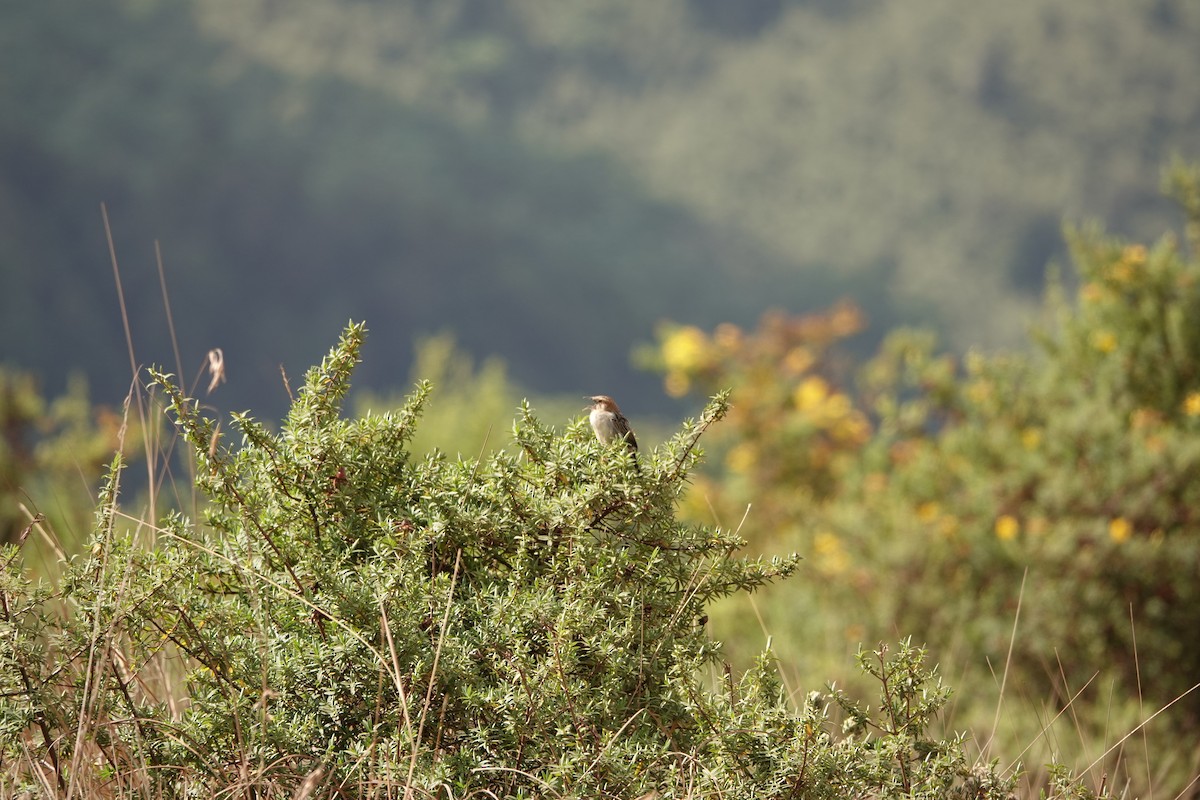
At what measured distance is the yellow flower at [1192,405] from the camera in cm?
697

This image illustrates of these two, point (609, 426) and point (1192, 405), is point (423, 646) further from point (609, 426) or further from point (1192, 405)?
point (1192, 405)

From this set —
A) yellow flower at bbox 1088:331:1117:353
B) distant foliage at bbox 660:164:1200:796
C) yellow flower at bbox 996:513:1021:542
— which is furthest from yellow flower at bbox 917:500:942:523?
yellow flower at bbox 1088:331:1117:353

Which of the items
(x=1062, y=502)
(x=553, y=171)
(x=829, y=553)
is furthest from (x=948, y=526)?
(x=553, y=171)

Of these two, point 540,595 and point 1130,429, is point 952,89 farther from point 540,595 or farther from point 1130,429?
point 540,595

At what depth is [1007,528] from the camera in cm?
742

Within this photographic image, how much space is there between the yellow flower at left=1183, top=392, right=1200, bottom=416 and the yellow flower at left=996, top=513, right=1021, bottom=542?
124 cm

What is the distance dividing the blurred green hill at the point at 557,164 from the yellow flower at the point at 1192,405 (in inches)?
2102

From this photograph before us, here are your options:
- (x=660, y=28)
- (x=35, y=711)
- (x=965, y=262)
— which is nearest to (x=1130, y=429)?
(x=35, y=711)

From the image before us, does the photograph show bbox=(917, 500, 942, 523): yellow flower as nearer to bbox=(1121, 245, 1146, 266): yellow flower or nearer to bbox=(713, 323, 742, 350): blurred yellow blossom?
bbox=(1121, 245, 1146, 266): yellow flower

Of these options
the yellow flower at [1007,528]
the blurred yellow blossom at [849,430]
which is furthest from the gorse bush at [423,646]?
the blurred yellow blossom at [849,430]

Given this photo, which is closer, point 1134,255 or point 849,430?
point 1134,255

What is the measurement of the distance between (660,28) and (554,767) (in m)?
87.0

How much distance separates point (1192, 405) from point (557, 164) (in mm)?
71634

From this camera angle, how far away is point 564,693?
6.14 feet
